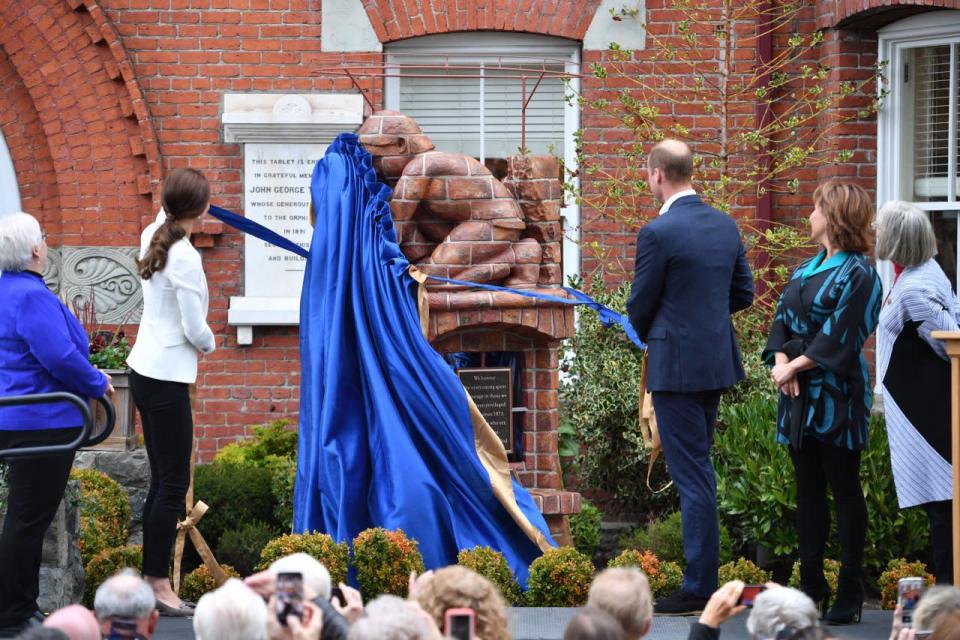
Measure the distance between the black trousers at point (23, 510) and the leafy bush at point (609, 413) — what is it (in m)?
3.58

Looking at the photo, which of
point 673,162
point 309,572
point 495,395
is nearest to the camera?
point 309,572

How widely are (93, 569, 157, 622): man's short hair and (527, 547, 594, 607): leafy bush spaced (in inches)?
99.4

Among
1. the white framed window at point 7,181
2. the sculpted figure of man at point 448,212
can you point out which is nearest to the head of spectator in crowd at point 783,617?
the sculpted figure of man at point 448,212

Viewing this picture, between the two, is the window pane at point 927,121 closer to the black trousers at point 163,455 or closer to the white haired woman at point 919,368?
the white haired woman at point 919,368

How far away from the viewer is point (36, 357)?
497cm

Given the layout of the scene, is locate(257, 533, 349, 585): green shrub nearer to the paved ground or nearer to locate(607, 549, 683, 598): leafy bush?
the paved ground

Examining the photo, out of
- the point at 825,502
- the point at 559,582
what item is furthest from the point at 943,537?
the point at 559,582

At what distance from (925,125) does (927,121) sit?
0.03m

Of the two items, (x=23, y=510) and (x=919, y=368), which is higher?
(x=919, y=368)

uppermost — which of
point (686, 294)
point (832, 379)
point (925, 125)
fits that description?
point (925, 125)

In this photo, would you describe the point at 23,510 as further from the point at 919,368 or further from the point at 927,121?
the point at 927,121

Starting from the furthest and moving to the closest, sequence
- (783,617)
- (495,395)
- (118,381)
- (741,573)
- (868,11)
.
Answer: (868,11)
(118,381)
(495,395)
(741,573)
(783,617)

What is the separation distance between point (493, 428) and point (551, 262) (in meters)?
0.82

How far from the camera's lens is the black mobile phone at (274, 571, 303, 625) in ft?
10.6
